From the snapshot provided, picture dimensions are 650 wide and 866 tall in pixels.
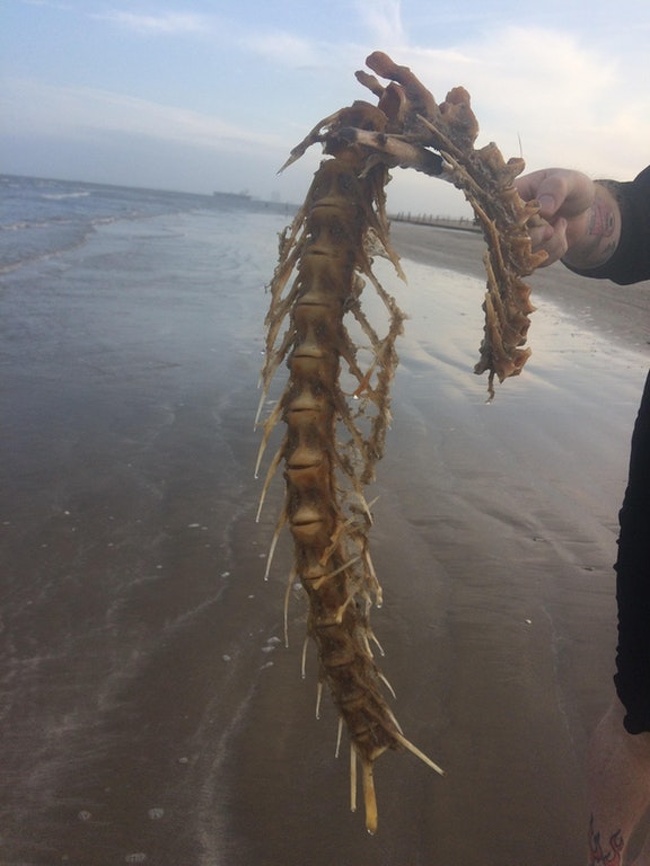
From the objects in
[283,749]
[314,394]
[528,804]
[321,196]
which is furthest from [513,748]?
[321,196]

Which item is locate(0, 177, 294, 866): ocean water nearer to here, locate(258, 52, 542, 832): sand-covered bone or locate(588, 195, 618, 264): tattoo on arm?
locate(258, 52, 542, 832): sand-covered bone

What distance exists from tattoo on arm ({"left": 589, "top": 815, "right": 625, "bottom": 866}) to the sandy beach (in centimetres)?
13

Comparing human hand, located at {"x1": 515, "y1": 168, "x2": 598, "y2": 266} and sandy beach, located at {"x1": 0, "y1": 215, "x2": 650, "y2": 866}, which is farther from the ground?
human hand, located at {"x1": 515, "y1": 168, "x2": 598, "y2": 266}

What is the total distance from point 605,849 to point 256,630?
149 centimetres

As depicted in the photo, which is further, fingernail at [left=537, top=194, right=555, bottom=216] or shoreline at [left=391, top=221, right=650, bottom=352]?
shoreline at [left=391, top=221, right=650, bottom=352]

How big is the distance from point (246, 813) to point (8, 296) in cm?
916

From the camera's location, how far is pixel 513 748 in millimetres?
2494

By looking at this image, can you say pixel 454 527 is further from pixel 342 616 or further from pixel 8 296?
pixel 8 296

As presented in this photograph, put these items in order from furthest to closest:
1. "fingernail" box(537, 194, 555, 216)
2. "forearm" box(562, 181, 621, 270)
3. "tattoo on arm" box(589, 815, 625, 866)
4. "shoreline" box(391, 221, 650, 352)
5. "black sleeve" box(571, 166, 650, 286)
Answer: "shoreline" box(391, 221, 650, 352) → "black sleeve" box(571, 166, 650, 286) → "forearm" box(562, 181, 621, 270) → "tattoo on arm" box(589, 815, 625, 866) → "fingernail" box(537, 194, 555, 216)

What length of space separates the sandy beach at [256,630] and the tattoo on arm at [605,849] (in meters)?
0.13

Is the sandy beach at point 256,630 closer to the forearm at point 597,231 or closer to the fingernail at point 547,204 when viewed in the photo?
the forearm at point 597,231

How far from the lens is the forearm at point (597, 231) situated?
2.12 metres

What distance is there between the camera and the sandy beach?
2.18 metres

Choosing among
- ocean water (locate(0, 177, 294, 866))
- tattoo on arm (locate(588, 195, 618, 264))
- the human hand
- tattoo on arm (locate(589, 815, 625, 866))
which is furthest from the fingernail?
ocean water (locate(0, 177, 294, 866))
